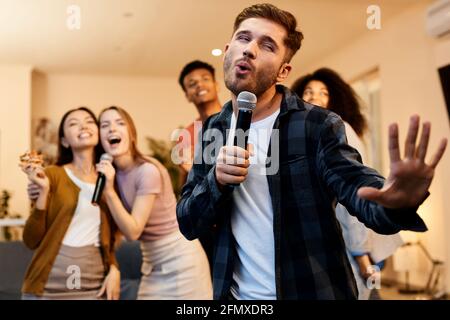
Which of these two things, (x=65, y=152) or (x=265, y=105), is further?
(x=65, y=152)

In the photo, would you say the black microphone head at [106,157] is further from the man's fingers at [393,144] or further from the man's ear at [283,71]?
the man's fingers at [393,144]

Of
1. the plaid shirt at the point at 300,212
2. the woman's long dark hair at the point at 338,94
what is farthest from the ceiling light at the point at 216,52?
the plaid shirt at the point at 300,212

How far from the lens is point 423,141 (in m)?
0.56

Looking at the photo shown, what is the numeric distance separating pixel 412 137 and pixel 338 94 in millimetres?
711

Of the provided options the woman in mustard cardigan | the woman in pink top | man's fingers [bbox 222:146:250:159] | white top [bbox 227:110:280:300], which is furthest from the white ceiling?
man's fingers [bbox 222:146:250:159]

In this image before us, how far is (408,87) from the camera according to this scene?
2824mm

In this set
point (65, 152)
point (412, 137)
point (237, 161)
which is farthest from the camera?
point (65, 152)

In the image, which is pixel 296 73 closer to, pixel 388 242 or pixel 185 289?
pixel 388 242

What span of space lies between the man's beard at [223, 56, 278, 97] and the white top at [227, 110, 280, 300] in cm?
5

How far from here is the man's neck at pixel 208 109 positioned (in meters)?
1.37

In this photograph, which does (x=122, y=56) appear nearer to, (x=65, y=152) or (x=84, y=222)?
(x=65, y=152)

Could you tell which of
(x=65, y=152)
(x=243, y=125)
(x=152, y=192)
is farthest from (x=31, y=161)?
(x=243, y=125)
